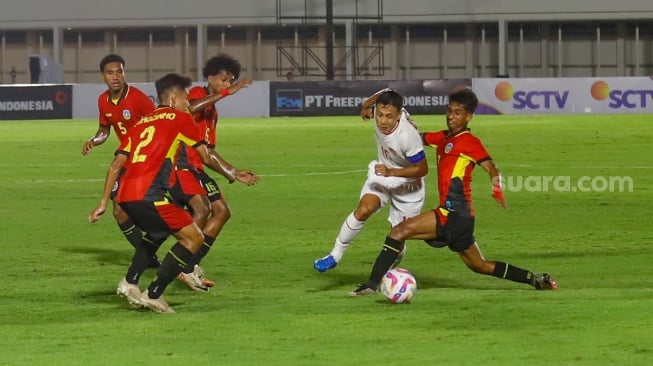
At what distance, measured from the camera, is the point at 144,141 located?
10758 millimetres

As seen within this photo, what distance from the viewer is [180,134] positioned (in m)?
10.8

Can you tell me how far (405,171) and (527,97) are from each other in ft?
108

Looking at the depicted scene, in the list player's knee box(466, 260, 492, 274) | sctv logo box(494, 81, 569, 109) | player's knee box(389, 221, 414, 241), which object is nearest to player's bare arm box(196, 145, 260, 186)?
player's knee box(389, 221, 414, 241)

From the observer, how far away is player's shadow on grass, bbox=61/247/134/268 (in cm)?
1493

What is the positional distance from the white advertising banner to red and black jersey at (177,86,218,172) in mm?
31294

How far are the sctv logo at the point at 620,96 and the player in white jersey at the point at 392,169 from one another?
31617mm

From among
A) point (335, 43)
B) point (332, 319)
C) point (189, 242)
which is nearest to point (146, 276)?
point (189, 242)

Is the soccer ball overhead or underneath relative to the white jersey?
underneath

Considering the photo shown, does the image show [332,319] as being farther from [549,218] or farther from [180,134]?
[549,218]

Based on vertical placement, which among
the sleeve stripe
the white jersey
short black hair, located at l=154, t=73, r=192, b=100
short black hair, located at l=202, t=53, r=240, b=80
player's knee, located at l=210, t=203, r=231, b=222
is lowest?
player's knee, located at l=210, t=203, r=231, b=222

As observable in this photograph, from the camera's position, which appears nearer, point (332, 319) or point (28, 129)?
point (332, 319)

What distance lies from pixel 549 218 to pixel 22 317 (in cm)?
1024

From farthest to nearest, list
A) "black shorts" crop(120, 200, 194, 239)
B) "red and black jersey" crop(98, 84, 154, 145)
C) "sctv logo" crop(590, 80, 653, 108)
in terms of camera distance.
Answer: "sctv logo" crop(590, 80, 653, 108)
"red and black jersey" crop(98, 84, 154, 145)
"black shorts" crop(120, 200, 194, 239)

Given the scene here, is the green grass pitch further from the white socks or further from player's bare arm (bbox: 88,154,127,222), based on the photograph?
player's bare arm (bbox: 88,154,127,222)
